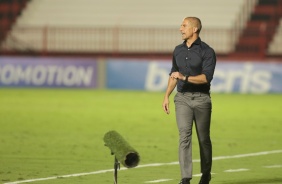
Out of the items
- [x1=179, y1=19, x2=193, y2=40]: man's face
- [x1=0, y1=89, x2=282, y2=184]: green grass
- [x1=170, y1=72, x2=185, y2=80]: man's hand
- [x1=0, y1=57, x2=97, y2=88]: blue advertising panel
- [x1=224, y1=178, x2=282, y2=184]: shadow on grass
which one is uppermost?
[x1=179, y1=19, x2=193, y2=40]: man's face

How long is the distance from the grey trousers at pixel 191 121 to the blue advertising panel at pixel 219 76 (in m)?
18.3

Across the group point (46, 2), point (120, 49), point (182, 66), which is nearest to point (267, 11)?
point (120, 49)

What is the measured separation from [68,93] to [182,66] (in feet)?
62.3

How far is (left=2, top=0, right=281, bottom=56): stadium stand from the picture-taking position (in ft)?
111

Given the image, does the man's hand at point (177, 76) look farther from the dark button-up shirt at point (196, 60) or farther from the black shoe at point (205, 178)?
the black shoe at point (205, 178)

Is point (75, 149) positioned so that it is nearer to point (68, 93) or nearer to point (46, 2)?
point (68, 93)

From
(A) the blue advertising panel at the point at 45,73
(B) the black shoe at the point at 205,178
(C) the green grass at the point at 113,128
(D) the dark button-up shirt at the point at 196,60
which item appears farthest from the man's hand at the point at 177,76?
(A) the blue advertising panel at the point at 45,73

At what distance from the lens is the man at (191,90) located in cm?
1080

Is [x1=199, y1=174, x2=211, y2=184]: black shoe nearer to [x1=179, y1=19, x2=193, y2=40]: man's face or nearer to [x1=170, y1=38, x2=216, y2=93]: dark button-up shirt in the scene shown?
[x1=170, y1=38, x2=216, y2=93]: dark button-up shirt

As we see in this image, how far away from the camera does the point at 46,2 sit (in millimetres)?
38531

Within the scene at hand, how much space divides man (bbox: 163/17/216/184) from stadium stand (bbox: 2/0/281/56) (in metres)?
21.9

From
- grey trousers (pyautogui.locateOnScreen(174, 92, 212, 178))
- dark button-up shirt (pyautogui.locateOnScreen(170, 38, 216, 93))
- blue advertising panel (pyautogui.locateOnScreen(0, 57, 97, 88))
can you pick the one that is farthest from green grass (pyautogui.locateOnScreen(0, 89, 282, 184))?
dark button-up shirt (pyautogui.locateOnScreen(170, 38, 216, 93))

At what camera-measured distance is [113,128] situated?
1934cm

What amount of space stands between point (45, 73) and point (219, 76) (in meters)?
6.08
